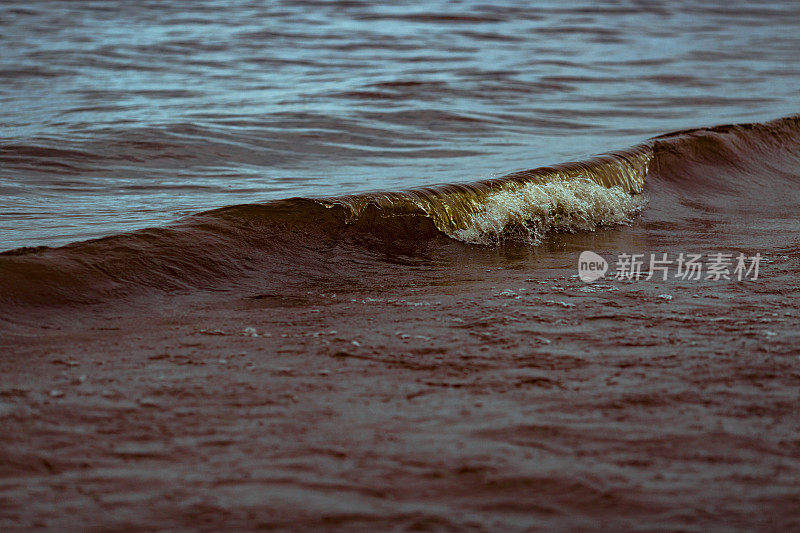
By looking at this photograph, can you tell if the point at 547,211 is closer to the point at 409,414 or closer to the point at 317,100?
the point at 409,414

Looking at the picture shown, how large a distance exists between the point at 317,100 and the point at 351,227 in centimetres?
432

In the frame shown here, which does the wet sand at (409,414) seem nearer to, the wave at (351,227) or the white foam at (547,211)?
the wave at (351,227)

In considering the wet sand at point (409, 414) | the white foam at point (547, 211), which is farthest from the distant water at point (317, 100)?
the wet sand at point (409, 414)

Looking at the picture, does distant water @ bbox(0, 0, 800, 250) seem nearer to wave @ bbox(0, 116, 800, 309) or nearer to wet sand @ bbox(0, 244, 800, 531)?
wave @ bbox(0, 116, 800, 309)

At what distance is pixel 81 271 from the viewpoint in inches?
138

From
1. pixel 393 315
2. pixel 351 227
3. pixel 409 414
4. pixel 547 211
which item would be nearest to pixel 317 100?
pixel 547 211

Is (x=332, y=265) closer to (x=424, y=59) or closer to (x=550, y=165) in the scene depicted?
(x=550, y=165)

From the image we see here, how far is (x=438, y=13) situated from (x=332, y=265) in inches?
576

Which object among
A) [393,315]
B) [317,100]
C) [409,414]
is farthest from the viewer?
[317,100]

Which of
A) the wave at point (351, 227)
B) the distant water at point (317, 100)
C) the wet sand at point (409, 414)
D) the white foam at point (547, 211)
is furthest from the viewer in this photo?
the distant water at point (317, 100)

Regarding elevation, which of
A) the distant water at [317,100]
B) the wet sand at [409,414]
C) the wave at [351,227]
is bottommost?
the wet sand at [409,414]

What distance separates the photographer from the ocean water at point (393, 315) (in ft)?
6.61

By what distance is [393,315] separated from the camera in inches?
128

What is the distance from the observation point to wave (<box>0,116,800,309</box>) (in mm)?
3531
